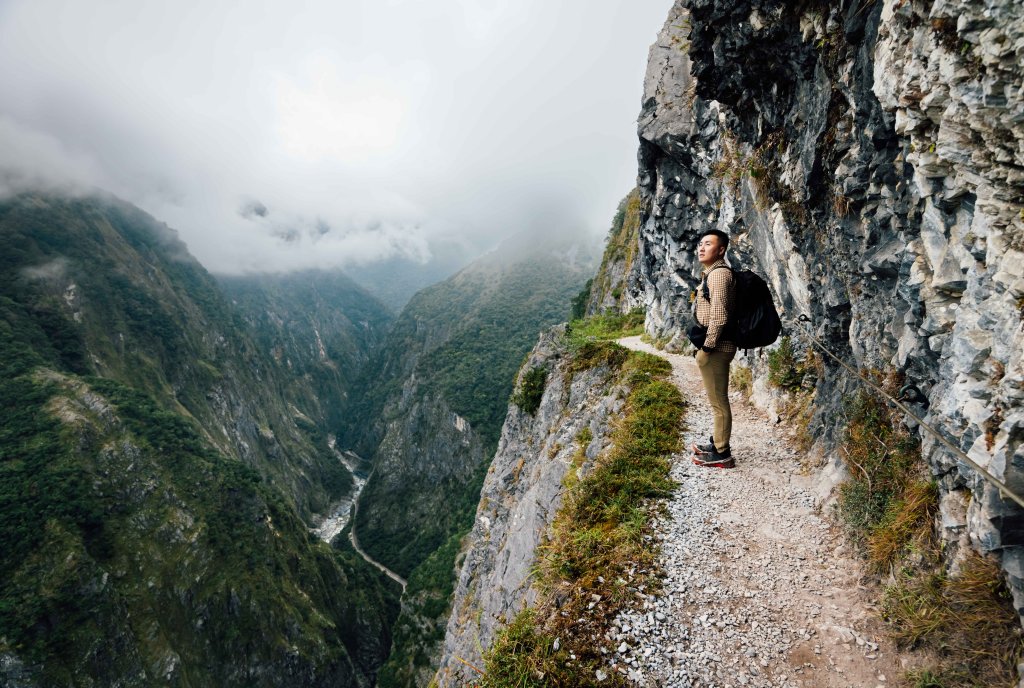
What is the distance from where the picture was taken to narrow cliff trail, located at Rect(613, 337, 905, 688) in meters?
4.12

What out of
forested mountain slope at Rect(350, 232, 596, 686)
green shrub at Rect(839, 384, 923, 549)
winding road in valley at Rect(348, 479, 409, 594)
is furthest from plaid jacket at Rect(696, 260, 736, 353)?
winding road in valley at Rect(348, 479, 409, 594)

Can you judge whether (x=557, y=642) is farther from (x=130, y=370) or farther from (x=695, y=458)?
(x=130, y=370)

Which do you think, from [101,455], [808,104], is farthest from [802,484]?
[101,455]

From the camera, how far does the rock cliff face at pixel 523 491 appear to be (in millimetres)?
8867

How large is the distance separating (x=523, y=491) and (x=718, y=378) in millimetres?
10701

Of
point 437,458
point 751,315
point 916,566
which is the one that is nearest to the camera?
point 916,566

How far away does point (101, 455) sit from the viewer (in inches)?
3014

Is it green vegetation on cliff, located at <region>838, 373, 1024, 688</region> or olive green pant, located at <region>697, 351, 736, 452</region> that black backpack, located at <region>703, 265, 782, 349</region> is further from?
green vegetation on cliff, located at <region>838, 373, 1024, 688</region>

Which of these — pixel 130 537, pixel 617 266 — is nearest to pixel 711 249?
pixel 617 266

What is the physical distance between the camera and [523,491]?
1582 cm

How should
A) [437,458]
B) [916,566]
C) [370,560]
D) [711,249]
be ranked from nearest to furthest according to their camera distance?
[916,566] < [711,249] < [370,560] < [437,458]

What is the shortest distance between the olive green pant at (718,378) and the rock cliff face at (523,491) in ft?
10.6

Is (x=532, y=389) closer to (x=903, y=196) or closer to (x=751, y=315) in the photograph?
(x=751, y=315)

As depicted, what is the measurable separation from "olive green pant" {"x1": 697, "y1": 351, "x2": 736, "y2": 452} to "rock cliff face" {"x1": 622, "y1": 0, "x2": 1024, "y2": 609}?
1541 mm
